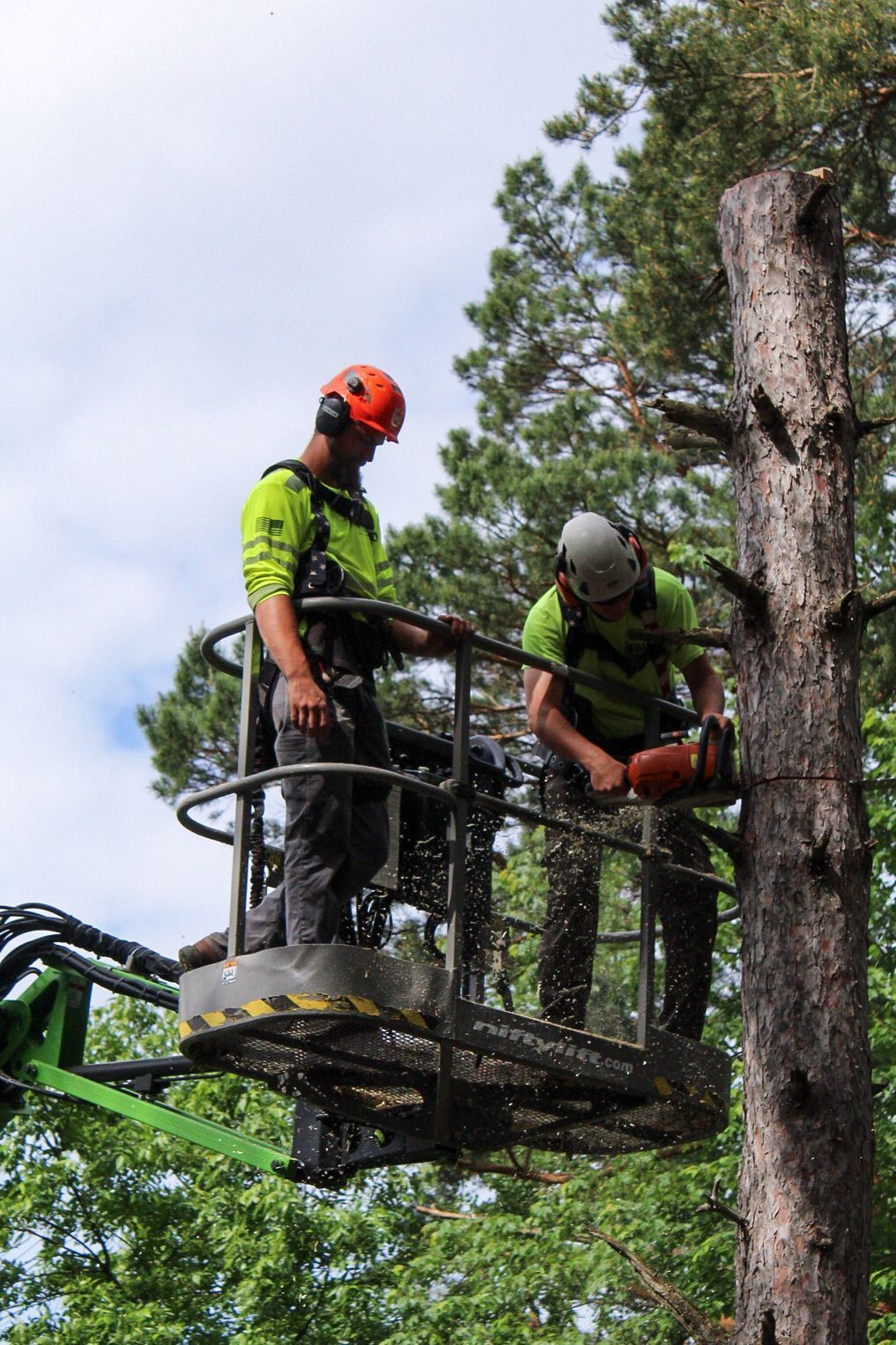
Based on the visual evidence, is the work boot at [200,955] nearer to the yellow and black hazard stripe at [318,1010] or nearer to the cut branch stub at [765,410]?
the yellow and black hazard stripe at [318,1010]

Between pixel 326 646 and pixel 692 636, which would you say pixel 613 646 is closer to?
pixel 692 636

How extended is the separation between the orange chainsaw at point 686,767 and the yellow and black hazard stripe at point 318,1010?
1074 mm

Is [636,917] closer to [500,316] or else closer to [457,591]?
[457,591]

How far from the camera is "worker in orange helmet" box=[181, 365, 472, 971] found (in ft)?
19.6

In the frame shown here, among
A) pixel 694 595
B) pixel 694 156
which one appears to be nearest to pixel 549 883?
pixel 694 595

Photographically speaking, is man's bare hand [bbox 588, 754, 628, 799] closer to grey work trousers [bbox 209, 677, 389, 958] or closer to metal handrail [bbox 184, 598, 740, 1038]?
metal handrail [bbox 184, 598, 740, 1038]

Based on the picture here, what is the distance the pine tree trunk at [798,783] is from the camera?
5.40 meters

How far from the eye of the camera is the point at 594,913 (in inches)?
259

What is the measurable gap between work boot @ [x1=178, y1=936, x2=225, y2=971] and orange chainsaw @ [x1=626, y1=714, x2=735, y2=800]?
5.13 ft

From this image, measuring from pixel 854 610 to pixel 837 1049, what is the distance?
56.6 inches

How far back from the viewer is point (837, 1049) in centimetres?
557

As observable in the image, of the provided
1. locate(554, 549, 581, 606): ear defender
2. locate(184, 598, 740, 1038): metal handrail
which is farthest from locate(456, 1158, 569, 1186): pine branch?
locate(554, 549, 581, 606): ear defender

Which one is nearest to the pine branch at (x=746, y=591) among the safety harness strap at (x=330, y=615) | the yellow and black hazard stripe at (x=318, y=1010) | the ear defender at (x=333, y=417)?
the safety harness strap at (x=330, y=615)

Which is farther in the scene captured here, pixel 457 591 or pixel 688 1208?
pixel 457 591
